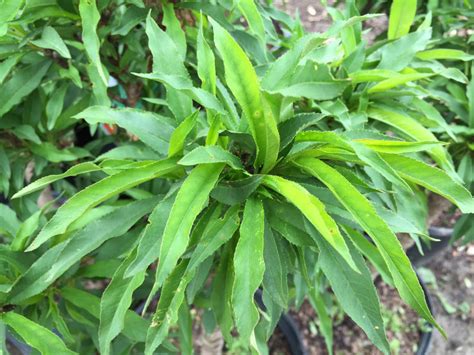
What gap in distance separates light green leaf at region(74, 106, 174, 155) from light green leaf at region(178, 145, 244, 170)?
0.11 metres

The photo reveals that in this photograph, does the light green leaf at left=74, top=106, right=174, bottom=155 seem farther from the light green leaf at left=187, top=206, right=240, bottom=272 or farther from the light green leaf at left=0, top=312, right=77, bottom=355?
the light green leaf at left=0, top=312, right=77, bottom=355

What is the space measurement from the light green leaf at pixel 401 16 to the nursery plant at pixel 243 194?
0.24 feet

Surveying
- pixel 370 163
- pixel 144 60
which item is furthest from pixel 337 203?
pixel 144 60

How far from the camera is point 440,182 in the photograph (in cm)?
58

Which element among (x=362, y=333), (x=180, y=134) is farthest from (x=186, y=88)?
(x=362, y=333)

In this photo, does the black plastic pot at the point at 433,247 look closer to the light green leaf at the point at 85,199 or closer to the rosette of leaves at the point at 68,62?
the rosette of leaves at the point at 68,62

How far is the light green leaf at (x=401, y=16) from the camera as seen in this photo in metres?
0.87

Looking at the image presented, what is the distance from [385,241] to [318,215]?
93 mm

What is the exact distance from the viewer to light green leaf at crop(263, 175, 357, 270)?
503 mm

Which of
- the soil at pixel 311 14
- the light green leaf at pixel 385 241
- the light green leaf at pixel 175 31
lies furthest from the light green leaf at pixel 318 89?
the soil at pixel 311 14

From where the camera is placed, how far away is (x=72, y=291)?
2.73ft

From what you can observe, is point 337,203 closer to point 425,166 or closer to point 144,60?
point 425,166

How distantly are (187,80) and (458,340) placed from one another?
1.74 m

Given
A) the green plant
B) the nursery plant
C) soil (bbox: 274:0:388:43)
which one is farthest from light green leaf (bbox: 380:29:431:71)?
soil (bbox: 274:0:388:43)
